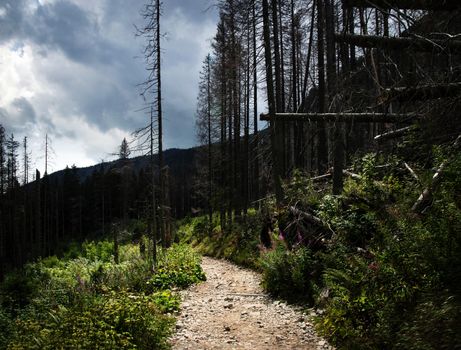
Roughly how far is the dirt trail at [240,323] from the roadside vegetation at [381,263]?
15.3 inches

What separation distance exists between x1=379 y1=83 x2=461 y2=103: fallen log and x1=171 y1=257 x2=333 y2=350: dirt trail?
3.64 m

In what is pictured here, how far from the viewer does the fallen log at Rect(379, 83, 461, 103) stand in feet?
12.1

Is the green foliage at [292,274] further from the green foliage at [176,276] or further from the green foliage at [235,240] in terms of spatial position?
the green foliage at [235,240]

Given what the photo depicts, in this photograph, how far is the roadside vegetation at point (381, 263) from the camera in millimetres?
3965

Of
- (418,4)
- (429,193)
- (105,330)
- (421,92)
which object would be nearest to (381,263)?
(429,193)

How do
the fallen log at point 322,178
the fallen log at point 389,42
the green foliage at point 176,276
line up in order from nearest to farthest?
the fallen log at point 389,42
the green foliage at point 176,276
the fallen log at point 322,178

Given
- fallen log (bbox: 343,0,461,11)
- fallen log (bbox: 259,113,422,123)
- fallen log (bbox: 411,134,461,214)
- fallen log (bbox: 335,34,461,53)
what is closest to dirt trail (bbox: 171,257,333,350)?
Answer: fallen log (bbox: 411,134,461,214)

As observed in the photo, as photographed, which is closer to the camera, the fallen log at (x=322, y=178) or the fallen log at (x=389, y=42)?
the fallen log at (x=389, y=42)

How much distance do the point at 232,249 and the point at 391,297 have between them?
13.8 meters

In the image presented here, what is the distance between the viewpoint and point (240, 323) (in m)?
6.96

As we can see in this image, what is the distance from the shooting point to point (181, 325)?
7.01 meters

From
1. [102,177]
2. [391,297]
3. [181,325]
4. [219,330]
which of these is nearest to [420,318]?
[391,297]

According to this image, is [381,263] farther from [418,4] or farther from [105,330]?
[105,330]

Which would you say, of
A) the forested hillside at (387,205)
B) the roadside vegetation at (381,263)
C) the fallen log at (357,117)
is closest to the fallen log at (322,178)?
the forested hillside at (387,205)
